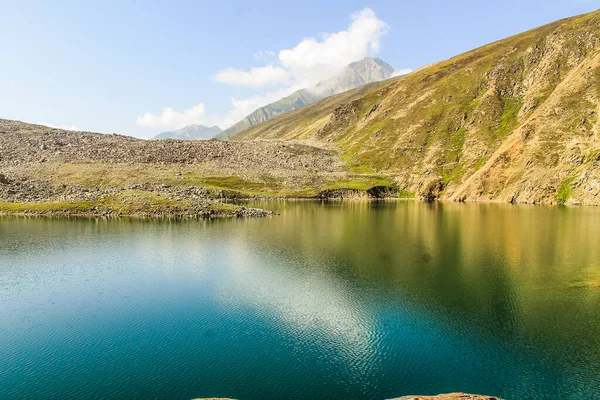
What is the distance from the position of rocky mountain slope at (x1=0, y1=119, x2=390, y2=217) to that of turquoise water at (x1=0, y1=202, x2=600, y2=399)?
1732 inches

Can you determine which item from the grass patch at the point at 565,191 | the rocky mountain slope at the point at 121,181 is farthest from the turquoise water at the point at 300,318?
the grass patch at the point at 565,191

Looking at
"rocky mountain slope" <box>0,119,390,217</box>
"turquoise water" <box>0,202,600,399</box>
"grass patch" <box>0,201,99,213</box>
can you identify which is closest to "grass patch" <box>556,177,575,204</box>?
"rocky mountain slope" <box>0,119,390,217</box>

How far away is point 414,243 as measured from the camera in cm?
7131

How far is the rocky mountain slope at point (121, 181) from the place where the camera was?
380ft

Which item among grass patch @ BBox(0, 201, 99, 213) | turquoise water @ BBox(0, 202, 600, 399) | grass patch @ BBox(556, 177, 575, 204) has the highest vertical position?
grass patch @ BBox(556, 177, 575, 204)

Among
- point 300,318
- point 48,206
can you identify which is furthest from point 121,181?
point 300,318

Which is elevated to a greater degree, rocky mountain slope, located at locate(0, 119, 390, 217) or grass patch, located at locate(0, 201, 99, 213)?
rocky mountain slope, located at locate(0, 119, 390, 217)

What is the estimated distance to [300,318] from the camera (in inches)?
1416

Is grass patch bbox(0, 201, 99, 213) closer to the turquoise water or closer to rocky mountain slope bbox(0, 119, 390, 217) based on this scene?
rocky mountain slope bbox(0, 119, 390, 217)

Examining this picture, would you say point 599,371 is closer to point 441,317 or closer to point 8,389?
point 441,317

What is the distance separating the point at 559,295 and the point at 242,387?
36427mm

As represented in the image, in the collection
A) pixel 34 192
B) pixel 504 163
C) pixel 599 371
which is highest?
pixel 504 163

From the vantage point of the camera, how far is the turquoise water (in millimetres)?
25641

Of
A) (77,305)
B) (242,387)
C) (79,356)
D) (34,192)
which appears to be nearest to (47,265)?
(77,305)
